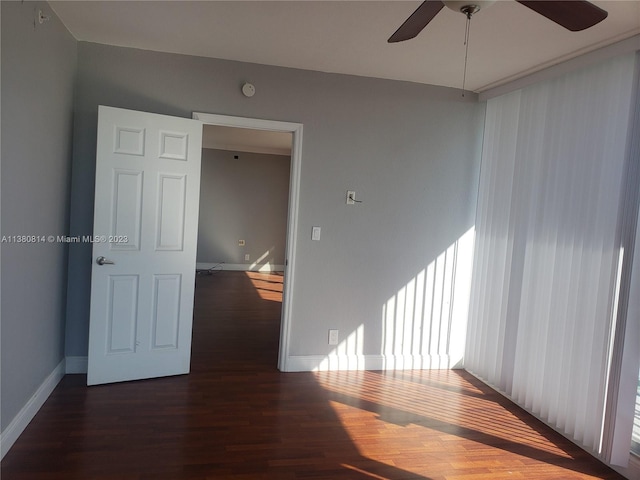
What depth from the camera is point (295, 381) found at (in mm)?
3631

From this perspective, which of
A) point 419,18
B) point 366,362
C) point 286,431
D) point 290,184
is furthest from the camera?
point 366,362

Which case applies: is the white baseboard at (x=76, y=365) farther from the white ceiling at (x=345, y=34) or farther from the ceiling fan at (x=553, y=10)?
the ceiling fan at (x=553, y=10)

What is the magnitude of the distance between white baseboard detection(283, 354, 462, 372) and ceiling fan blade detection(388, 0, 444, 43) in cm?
265

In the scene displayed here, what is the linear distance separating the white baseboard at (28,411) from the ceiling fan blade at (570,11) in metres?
3.07

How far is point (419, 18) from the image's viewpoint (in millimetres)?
1846

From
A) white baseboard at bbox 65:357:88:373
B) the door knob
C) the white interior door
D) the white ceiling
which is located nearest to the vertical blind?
the white ceiling

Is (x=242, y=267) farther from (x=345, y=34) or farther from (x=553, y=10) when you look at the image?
(x=553, y=10)

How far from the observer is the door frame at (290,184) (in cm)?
356

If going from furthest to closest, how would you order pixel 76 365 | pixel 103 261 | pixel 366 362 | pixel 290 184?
pixel 366 362, pixel 290 184, pixel 76 365, pixel 103 261

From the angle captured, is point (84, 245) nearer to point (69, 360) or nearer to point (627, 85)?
point (69, 360)

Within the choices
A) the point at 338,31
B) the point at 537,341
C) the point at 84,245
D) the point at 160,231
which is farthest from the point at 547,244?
the point at 84,245

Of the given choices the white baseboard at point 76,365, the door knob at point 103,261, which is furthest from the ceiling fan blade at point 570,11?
the white baseboard at point 76,365

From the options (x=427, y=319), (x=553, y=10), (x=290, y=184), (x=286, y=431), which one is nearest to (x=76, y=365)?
(x=286, y=431)

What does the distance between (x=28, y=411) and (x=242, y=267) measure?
6508 mm
